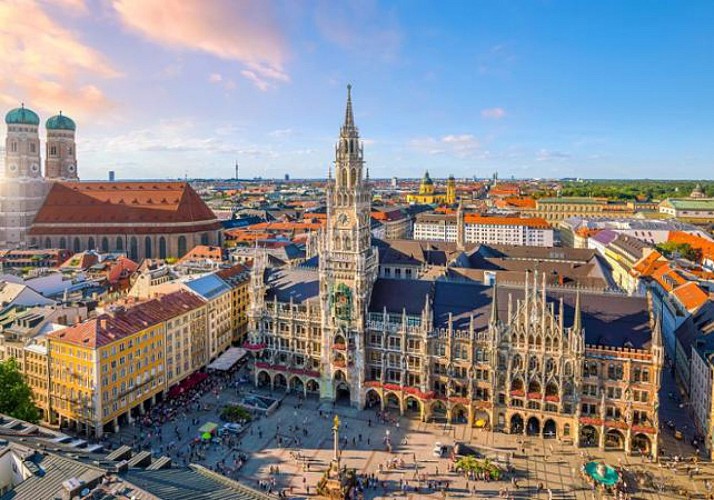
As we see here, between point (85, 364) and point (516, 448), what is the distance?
191ft

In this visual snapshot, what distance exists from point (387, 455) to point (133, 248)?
461 feet

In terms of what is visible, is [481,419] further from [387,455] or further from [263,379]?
[263,379]

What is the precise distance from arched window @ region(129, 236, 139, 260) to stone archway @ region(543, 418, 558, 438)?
483ft

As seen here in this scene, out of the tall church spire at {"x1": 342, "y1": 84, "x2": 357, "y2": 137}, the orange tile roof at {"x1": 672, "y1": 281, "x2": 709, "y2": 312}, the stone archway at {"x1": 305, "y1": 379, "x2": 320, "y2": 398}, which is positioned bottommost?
the stone archway at {"x1": 305, "y1": 379, "x2": 320, "y2": 398}

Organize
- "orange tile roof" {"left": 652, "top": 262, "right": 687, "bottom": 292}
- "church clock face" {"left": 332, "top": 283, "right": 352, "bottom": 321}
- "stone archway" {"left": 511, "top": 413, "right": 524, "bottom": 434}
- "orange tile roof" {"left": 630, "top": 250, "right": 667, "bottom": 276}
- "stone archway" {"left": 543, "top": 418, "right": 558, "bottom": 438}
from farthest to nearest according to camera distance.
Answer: "orange tile roof" {"left": 630, "top": 250, "right": 667, "bottom": 276}
"orange tile roof" {"left": 652, "top": 262, "right": 687, "bottom": 292}
"church clock face" {"left": 332, "top": 283, "right": 352, "bottom": 321}
"stone archway" {"left": 511, "top": 413, "right": 524, "bottom": 434}
"stone archway" {"left": 543, "top": 418, "right": 558, "bottom": 438}

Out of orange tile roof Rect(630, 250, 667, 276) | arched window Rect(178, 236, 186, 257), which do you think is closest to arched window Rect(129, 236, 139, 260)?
arched window Rect(178, 236, 186, 257)

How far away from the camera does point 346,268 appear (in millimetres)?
88875

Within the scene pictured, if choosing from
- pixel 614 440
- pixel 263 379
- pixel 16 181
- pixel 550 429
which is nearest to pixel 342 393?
pixel 263 379

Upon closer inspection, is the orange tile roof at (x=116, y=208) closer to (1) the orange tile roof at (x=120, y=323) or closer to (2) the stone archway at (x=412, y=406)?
(1) the orange tile roof at (x=120, y=323)

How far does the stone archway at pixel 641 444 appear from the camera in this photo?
74125 mm

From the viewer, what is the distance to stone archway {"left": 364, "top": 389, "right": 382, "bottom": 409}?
88.6 m

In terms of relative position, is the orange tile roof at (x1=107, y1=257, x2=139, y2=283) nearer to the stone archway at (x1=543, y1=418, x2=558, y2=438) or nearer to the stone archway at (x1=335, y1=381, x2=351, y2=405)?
the stone archway at (x1=335, y1=381, x2=351, y2=405)

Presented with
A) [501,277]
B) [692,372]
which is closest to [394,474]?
[692,372]

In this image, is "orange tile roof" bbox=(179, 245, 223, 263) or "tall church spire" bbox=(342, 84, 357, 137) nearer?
"tall church spire" bbox=(342, 84, 357, 137)
